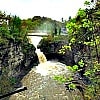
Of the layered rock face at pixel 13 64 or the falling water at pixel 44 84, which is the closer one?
the falling water at pixel 44 84

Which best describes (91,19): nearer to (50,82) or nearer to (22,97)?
(22,97)

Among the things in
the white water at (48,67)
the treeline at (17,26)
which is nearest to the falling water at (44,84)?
the white water at (48,67)

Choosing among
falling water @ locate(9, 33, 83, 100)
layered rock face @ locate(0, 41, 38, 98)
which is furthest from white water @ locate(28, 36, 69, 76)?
layered rock face @ locate(0, 41, 38, 98)

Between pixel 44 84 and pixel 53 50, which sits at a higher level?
pixel 53 50

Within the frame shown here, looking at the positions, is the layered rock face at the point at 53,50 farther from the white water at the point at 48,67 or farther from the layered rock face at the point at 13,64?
the layered rock face at the point at 13,64

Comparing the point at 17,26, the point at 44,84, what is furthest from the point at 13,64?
the point at 17,26

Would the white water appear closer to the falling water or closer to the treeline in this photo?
the falling water

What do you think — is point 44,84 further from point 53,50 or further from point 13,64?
point 53,50

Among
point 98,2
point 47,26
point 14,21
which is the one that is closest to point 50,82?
point 14,21

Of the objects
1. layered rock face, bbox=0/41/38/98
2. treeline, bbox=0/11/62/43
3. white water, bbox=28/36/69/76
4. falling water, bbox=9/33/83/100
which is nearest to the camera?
falling water, bbox=9/33/83/100

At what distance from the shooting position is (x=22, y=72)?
77.0ft

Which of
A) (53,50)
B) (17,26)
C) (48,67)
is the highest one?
(17,26)

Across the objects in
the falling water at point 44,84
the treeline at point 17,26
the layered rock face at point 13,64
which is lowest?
the falling water at point 44,84

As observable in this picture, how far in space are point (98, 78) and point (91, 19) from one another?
1.61 metres
